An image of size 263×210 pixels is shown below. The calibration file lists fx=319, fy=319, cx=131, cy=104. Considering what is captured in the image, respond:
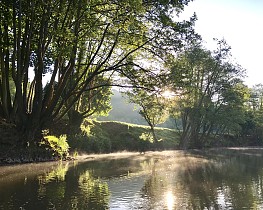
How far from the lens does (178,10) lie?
22750 mm

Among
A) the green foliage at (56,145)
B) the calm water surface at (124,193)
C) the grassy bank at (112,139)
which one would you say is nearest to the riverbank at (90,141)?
the grassy bank at (112,139)

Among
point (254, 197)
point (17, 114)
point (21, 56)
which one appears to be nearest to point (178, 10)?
point (21, 56)

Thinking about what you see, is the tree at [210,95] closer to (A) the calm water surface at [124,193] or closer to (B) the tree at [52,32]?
(B) the tree at [52,32]

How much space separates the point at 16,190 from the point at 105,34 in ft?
50.3

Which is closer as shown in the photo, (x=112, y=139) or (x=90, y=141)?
(x=90, y=141)

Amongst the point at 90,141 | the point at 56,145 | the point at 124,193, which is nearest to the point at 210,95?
the point at 90,141

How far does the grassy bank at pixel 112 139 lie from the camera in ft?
115

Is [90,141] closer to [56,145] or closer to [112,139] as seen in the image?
[112,139]

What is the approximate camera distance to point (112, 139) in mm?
43969

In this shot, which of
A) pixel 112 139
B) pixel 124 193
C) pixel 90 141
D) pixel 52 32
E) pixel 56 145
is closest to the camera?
pixel 124 193

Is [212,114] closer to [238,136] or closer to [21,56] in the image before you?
[238,136]

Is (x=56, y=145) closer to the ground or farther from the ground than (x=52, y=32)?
closer to the ground

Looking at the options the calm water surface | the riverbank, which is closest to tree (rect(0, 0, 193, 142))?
the riverbank

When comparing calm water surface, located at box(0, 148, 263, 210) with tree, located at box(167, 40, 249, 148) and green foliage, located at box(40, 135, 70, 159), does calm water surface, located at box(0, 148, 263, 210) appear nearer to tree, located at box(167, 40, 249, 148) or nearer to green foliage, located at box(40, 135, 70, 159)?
green foliage, located at box(40, 135, 70, 159)
